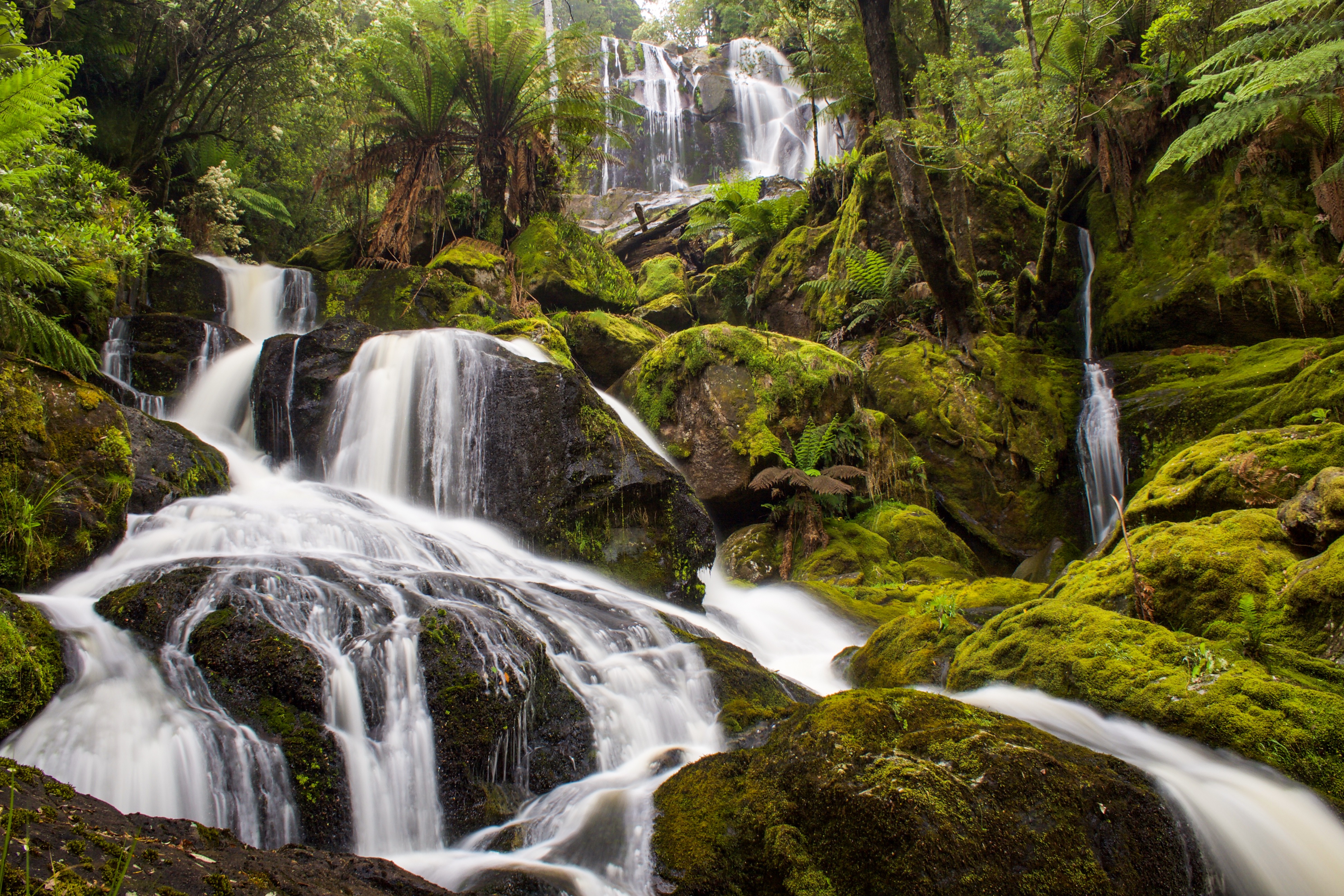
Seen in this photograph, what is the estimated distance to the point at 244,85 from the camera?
12.4 m

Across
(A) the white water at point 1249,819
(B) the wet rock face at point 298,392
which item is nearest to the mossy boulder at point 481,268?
(B) the wet rock face at point 298,392

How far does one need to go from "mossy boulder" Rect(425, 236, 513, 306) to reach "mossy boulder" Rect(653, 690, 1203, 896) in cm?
974

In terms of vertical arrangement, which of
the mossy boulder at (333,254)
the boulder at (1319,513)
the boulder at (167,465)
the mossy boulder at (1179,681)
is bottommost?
the mossy boulder at (1179,681)

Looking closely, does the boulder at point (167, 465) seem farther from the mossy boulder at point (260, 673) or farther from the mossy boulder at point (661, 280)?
the mossy boulder at point (661, 280)

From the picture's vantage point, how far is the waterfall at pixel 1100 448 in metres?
8.48

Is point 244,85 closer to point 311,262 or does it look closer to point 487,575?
point 311,262

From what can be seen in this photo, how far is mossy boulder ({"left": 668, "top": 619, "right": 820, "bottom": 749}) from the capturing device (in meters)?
3.93

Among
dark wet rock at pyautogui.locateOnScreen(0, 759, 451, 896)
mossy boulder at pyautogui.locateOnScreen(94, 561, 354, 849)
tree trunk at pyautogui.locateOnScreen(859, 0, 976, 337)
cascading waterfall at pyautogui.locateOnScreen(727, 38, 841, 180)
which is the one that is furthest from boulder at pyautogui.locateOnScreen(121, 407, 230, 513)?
cascading waterfall at pyautogui.locateOnScreen(727, 38, 841, 180)

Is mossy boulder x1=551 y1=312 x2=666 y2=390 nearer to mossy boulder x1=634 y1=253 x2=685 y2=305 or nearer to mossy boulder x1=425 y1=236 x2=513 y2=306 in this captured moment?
mossy boulder x1=425 y1=236 x2=513 y2=306

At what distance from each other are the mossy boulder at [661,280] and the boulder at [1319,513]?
11.7 m

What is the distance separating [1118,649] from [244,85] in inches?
597

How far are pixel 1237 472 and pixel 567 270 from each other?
33.2 ft

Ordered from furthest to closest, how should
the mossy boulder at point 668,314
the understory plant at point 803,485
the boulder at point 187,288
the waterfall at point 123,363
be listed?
the mossy boulder at point 668,314 → the boulder at point 187,288 → the understory plant at point 803,485 → the waterfall at point 123,363

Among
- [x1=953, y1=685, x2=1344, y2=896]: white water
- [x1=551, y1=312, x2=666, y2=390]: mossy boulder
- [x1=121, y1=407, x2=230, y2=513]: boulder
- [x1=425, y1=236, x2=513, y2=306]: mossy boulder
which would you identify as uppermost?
[x1=425, y1=236, x2=513, y2=306]: mossy boulder
